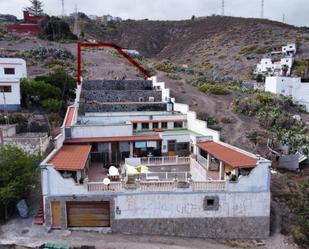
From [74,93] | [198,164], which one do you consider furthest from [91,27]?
[198,164]

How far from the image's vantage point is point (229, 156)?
18172 mm

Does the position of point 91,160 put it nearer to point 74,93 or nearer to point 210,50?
point 74,93

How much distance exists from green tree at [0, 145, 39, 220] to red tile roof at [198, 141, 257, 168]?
426 inches

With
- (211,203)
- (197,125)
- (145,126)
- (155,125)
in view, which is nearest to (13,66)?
(145,126)

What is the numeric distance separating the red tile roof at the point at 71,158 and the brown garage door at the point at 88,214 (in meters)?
1.91

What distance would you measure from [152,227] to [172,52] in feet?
307

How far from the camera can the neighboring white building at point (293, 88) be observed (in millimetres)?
46625

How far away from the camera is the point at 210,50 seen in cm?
9281

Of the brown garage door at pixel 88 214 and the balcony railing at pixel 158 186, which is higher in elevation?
the balcony railing at pixel 158 186

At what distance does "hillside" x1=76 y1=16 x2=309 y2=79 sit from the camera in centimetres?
8031

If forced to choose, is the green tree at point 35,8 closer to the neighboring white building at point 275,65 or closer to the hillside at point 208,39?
the hillside at point 208,39

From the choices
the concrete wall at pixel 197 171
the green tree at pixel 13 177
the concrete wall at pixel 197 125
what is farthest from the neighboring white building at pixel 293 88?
the green tree at pixel 13 177

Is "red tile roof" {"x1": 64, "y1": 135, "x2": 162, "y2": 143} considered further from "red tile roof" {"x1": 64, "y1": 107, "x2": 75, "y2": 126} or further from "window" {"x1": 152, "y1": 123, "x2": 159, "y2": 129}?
"window" {"x1": 152, "y1": 123, "x2": 159, "y2": 129}

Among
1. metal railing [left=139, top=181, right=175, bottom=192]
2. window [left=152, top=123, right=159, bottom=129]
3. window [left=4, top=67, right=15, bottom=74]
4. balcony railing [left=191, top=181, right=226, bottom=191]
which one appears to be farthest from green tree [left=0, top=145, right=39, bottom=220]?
window [left=4, top=67, right=15, bottom=74]
